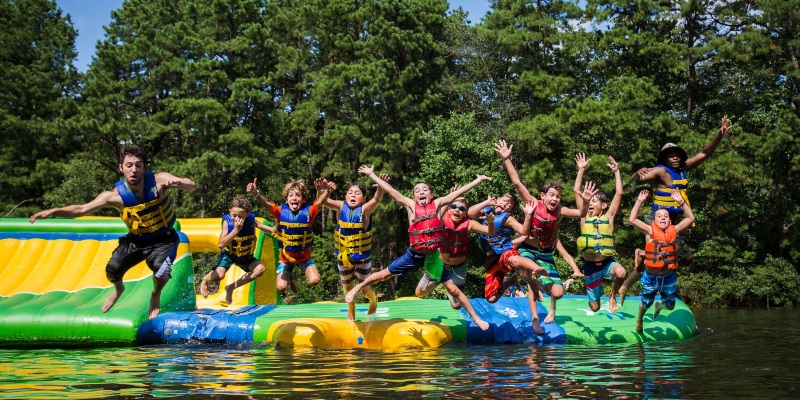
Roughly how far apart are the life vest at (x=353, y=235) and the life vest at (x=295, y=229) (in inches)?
25.9

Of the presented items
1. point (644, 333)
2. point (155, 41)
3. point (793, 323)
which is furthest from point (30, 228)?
point (155, 41)

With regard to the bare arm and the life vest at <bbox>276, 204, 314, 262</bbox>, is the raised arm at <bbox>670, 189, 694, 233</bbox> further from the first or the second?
the bare arm

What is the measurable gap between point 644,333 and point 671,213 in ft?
5.40

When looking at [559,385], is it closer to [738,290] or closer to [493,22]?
[738,290]

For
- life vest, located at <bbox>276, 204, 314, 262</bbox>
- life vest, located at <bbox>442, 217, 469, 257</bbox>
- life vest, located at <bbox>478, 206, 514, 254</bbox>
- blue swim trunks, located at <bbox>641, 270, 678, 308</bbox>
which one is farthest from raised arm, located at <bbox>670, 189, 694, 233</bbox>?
life vest, located at <bbox>276, 204, 314, 262</bbox>

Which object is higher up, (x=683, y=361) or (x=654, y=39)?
(x=654, y=39)

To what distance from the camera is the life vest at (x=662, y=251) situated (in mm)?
9492

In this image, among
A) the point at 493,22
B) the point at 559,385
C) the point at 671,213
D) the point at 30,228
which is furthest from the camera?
the point at 493,22

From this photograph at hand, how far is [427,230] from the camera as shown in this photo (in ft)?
29.6

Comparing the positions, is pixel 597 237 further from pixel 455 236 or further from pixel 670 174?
pixel 455 236

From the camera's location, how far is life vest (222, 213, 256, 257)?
11.7 m

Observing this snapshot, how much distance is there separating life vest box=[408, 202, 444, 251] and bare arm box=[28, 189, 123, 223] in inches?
130

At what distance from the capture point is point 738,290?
21922mm

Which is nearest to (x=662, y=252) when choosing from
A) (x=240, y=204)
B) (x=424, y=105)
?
(x=240, y=204)
